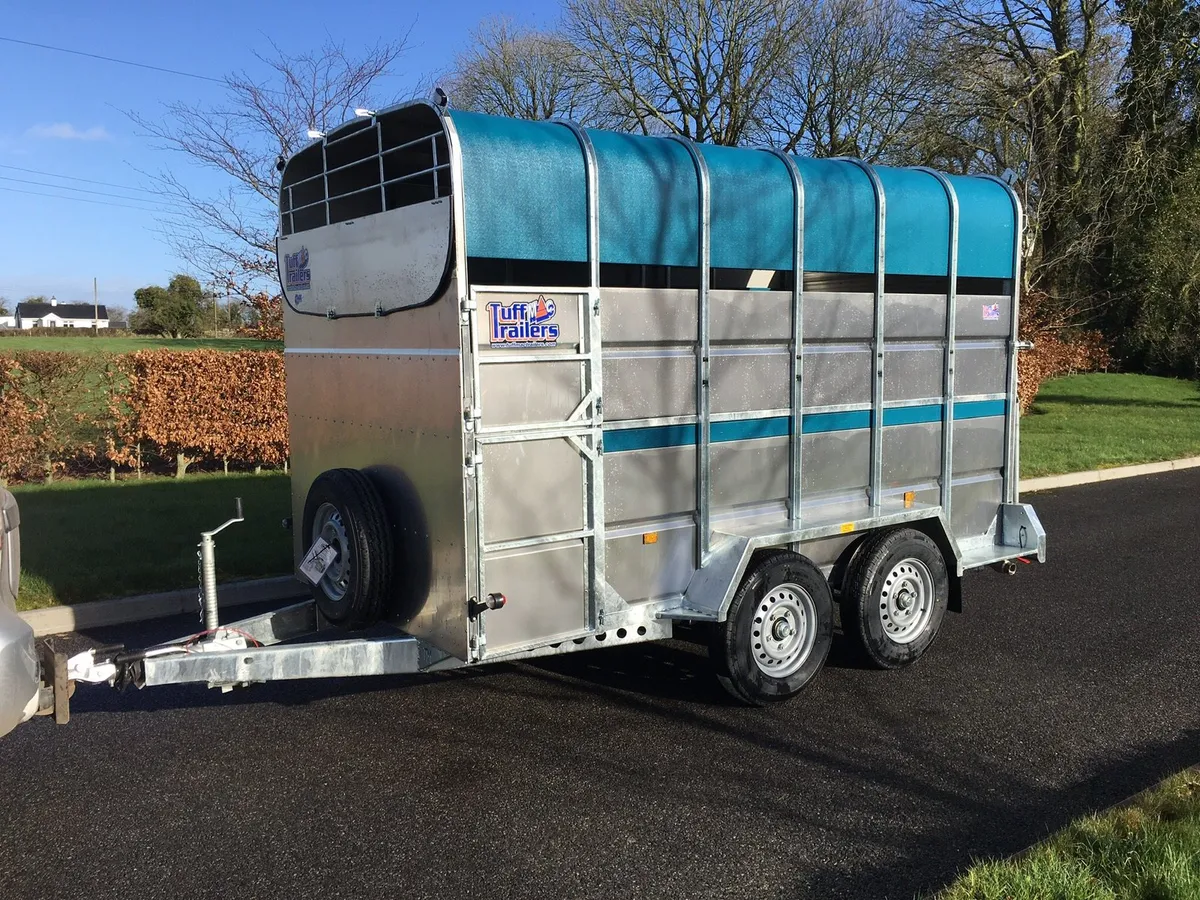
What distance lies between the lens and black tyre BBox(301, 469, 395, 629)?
4.50 metres

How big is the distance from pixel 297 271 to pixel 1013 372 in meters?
4.44

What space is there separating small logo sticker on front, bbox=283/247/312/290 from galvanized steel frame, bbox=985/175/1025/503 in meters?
4.19

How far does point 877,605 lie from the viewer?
5680 millimetres

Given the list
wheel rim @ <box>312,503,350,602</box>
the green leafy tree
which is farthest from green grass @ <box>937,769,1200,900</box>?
the green leafy tree

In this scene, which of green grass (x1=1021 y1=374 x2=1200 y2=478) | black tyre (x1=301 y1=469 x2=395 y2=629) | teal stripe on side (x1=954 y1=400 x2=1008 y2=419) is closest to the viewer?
black tyre (x1=301 y1=469 x2=395 y2=629)

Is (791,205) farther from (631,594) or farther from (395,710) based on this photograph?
(395,710)

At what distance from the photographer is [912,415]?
19.6 feet

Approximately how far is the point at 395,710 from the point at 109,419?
8096 millimetres

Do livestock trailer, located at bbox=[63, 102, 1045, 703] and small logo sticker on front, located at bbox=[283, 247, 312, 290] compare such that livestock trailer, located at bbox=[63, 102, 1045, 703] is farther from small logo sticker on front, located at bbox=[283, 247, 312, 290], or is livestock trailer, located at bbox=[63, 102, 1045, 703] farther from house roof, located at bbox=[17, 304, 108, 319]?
house roof, located at bbox=[17, 304, 108, 319]

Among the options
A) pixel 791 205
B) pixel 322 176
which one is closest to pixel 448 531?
pixel 322 176

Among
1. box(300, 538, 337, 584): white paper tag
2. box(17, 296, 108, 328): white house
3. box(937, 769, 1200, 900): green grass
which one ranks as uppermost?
box(17, 296, 108, 328): white house

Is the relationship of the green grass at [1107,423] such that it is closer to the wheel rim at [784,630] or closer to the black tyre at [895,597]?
the black tyre at [895,597]

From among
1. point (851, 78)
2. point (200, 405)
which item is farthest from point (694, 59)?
point (200, 405)

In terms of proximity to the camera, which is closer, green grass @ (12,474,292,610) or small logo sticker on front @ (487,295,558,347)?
small logo sticker on front @ (487,295,558,347)
